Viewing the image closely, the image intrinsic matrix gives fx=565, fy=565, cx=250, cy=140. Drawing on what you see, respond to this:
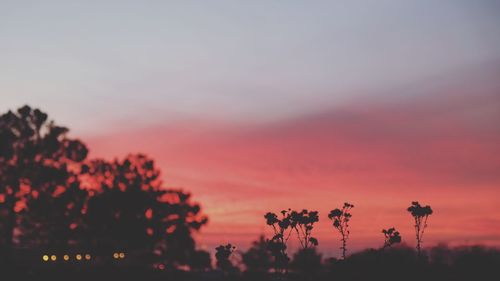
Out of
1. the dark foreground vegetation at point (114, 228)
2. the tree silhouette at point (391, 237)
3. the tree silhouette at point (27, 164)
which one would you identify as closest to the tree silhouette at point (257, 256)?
the dark foreground vegetation at point (114, 228)

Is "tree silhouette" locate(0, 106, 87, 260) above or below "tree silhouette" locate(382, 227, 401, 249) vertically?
above

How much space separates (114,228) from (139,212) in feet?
11.2

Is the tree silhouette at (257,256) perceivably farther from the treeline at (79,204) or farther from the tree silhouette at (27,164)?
the tree silhouette at (27,164)

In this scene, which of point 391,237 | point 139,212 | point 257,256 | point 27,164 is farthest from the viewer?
point 257,256

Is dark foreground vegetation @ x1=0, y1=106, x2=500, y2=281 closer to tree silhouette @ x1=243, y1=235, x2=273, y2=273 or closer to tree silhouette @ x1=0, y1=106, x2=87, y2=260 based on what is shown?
tree silhouette @ x1=0, y1=106, x2=87, y2=260

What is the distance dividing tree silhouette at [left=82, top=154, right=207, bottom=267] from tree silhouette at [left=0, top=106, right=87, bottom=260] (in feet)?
16.3

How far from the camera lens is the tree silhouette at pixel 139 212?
6300 centimetres

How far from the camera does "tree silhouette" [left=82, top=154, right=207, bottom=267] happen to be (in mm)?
63000

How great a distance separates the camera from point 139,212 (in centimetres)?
6519

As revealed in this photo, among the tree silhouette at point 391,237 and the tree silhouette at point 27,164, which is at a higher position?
the tree silhouette at point 27,164

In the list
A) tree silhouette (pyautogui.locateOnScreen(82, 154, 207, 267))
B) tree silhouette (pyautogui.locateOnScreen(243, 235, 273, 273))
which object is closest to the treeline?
tree silhouette (pyautogui.locateOnScreen(82, 154, 207, 267))

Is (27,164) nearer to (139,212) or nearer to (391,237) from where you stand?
(139,212)

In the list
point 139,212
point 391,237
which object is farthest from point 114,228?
point 391,237

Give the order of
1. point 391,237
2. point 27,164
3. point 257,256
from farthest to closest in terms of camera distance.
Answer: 1. point 257,256
2. point 27,164
3. point 391,237
